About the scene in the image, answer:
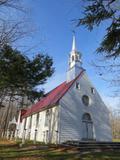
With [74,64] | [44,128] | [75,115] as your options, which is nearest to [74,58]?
[74,64]

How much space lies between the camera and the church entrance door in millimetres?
26484

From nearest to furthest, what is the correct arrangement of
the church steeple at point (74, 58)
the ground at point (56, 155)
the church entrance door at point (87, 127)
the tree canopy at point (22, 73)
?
the ground at point (56, 155)
the tree canopy at point (22, 73)
the church entrance door at point (87, 127)
the church steeple at point (74, 58)

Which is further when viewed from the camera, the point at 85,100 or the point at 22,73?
the point at 85,100

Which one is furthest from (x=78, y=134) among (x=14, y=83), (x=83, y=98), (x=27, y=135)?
(x=27, y=135)

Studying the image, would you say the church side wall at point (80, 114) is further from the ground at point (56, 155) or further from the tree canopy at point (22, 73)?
the ground at point (56, 155)

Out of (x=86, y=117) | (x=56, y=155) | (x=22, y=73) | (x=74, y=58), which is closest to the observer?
(x=56, y=155)

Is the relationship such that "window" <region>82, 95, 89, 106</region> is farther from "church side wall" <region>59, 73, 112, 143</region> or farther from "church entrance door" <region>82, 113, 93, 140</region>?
"church entrance door" <region>82, 113, 93, 140</region>

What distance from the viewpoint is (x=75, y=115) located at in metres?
26.5

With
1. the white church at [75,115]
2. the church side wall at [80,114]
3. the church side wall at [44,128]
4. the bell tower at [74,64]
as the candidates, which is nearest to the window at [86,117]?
the white church at [75,115]

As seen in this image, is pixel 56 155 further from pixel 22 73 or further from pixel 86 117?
pixel 86 117

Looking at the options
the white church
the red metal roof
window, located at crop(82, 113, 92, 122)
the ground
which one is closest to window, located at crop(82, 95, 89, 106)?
the white church

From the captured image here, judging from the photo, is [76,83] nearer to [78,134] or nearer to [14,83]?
[78,134]

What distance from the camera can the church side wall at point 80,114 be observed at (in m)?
25.4

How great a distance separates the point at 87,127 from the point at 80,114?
178 cm
